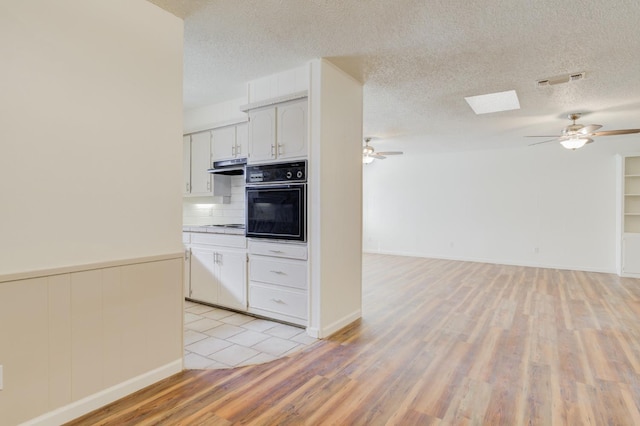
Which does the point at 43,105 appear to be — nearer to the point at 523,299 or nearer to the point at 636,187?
the point at 523,299

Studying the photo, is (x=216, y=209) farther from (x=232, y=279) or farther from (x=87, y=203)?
(x=87, y=203)

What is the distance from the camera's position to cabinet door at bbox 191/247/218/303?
403cm

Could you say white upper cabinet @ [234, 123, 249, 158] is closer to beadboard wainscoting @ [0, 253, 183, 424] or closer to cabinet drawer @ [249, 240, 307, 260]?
cabinet drawer @ [249, 240, 307, 260]

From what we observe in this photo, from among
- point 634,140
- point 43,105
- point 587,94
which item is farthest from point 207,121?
point 634,140

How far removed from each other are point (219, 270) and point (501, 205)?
6291 mm

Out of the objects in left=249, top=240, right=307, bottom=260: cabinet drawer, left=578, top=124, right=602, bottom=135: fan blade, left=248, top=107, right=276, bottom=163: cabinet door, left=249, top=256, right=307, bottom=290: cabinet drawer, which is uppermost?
left=578, top=124, right=602, bottom=135: fan blade

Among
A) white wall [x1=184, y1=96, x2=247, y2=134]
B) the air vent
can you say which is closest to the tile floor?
white wall [x1=184, y1=96, x2=247, y2=134]

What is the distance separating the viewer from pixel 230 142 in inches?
168

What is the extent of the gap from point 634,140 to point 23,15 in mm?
8670

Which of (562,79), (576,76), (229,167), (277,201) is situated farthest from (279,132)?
(576,76)

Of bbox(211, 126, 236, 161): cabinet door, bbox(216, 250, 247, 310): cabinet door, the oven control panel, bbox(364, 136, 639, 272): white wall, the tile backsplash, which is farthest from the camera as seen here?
bbox(364, 136, 639, 272): white wall

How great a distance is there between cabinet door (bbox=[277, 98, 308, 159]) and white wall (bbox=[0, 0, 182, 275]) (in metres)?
1.14

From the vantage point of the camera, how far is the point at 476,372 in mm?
2557

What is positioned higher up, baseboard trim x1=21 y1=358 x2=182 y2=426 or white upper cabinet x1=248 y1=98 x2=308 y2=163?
white upper cabinet x1=248 y1=98 x2=308 y2=163
